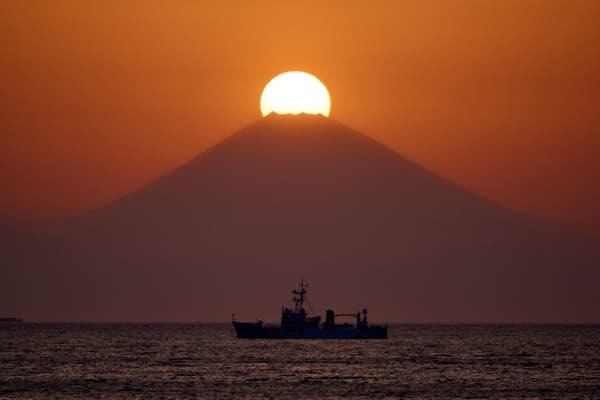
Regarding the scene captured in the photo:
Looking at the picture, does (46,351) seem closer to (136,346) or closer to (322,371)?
(136,346)

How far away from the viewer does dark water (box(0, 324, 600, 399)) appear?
9600 centimetres

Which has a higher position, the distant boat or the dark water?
the distant boat

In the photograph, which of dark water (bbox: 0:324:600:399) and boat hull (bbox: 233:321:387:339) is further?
boat hull (bbox: 233:321:387:339)

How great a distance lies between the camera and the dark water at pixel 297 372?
9600 centimetres

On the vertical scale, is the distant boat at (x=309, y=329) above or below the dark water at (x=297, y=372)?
above

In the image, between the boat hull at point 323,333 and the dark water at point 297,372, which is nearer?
the dark water at point 297,372

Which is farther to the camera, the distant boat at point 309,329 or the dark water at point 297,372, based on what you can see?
the distant boat at point 309,329

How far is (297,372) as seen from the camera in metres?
117

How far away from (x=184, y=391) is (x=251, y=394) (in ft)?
18.6

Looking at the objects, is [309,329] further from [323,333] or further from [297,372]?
[297,372]

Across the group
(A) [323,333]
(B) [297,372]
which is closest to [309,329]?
(A) [323,333]

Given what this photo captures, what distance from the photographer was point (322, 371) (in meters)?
119

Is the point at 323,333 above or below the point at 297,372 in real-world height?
above

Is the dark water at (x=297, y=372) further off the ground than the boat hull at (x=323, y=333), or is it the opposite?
the boat hull at (x=323, y=333)
